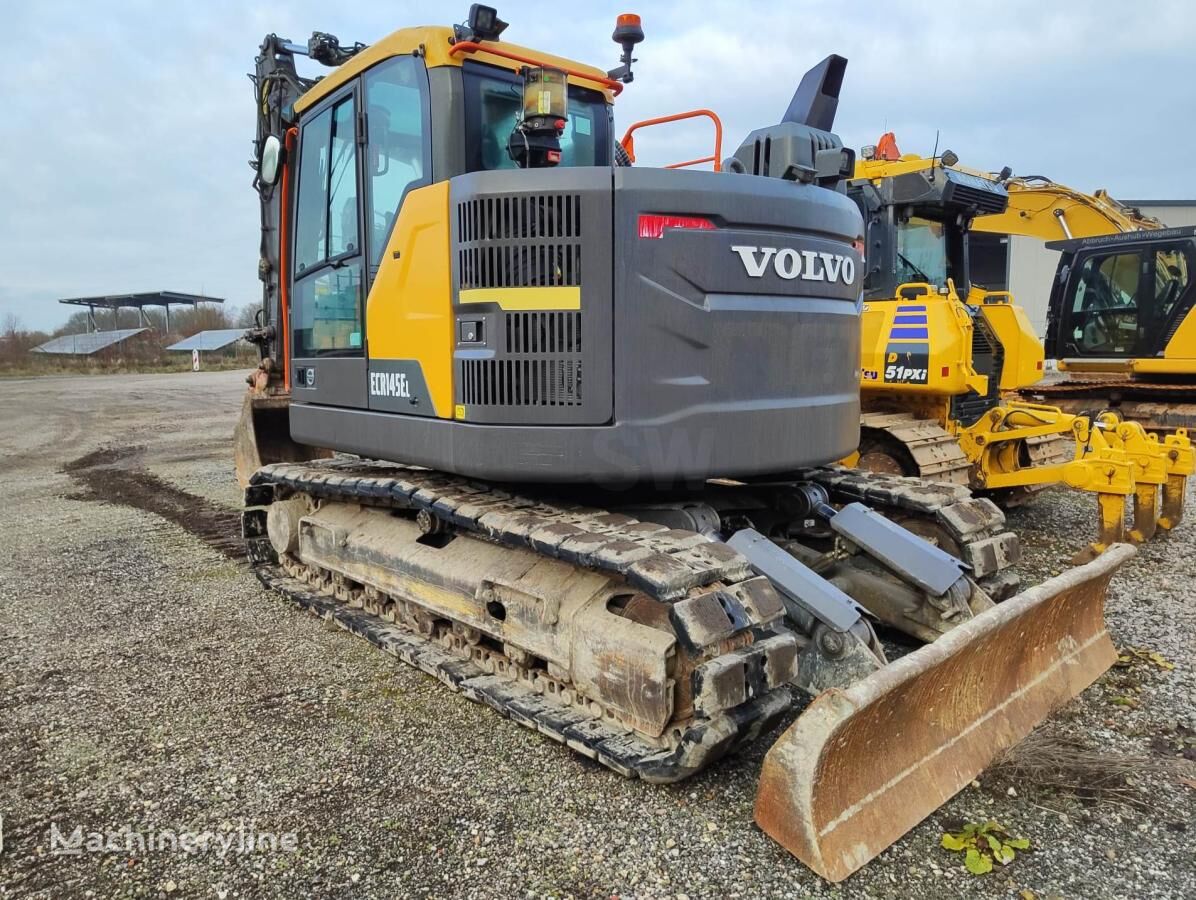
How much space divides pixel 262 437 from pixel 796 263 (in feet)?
16.2

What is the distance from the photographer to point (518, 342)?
136 inches

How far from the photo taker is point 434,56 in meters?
3.73

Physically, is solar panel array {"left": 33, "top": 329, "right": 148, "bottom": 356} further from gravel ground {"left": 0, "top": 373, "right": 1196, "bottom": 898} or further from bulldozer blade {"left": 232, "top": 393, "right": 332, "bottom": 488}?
gravel ground {"left": 0, "top": 373, "right": 1196, "bottom": 898}

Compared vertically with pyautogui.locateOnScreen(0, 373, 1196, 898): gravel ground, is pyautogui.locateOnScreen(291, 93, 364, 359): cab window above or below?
above

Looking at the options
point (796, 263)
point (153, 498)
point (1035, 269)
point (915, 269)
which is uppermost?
point (1035, 269)

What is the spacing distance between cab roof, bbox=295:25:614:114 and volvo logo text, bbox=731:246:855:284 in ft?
4.32

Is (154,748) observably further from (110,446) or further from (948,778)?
(110,446)

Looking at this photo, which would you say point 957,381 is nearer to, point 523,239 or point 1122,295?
point 523,239

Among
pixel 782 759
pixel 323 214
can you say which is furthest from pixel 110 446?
pixel 782 759

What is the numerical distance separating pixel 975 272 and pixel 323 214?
26.6 ft

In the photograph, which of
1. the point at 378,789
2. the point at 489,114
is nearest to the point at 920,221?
the point at 489,114

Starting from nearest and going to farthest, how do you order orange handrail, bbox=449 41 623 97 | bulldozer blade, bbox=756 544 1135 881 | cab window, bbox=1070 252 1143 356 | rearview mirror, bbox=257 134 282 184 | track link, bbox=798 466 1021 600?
1. bulldozer blade, bbox=756 544 1135 881
2. orange handrail, bbox=449 41 623 97
3. track link, bbox=798 466 1021 600
4. rearview mirror, bbox=257 134 282 184
5. cab window, bbox=1070 252 1143 356

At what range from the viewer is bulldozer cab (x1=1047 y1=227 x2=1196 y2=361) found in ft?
35.3
